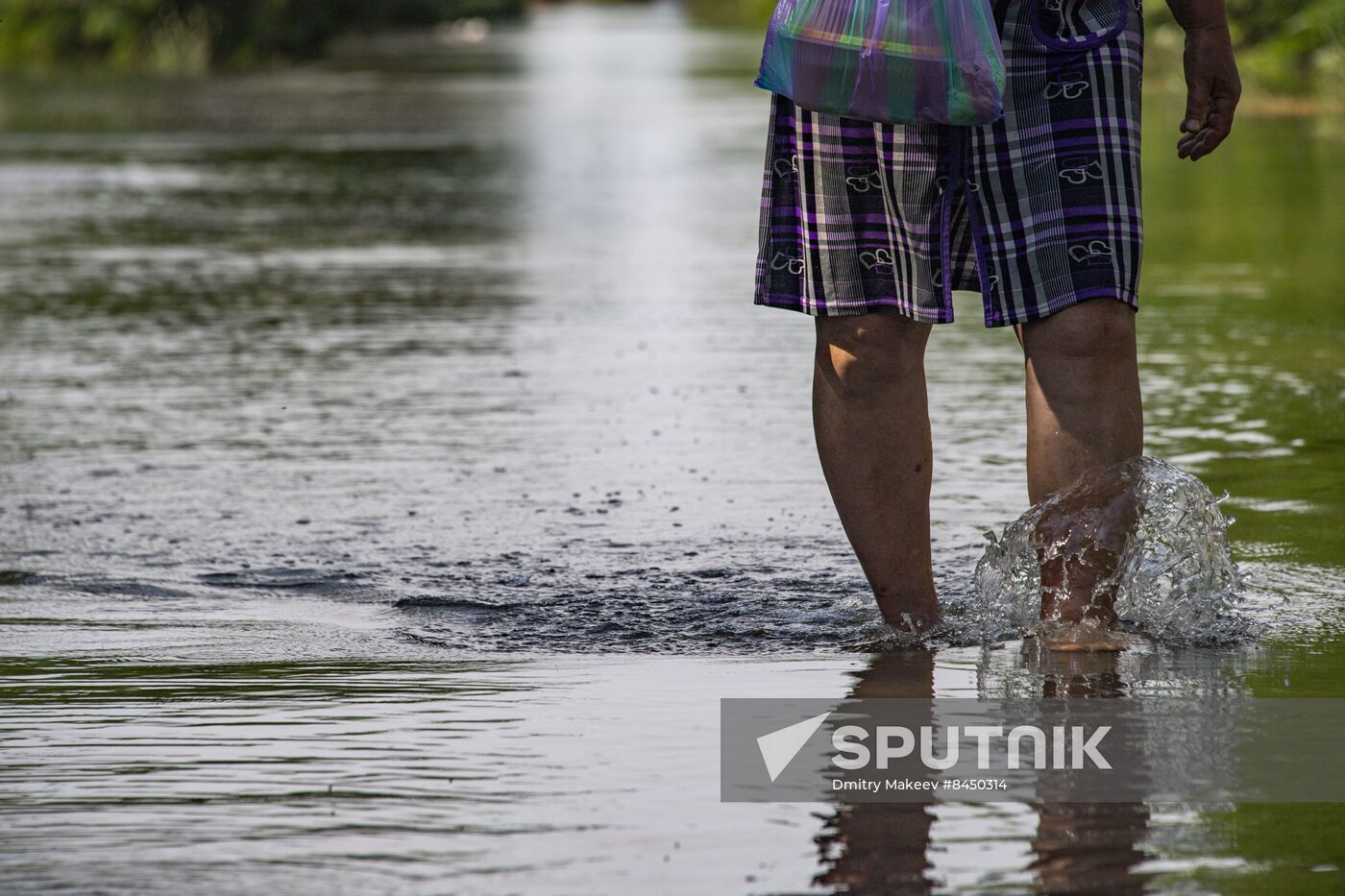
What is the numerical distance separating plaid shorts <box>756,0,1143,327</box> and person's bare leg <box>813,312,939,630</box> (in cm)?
10

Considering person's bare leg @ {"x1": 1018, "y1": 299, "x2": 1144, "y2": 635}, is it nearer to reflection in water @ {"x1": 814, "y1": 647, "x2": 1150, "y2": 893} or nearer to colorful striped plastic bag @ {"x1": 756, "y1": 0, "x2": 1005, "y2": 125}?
colorful striped plastic bag @ {"x1": 756, "y1": 0, "x2": 1005, "y2": 125}

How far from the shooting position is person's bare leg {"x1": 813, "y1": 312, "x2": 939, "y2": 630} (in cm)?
310

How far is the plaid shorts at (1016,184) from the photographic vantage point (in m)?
2.94

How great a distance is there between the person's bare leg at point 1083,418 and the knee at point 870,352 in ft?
0.53

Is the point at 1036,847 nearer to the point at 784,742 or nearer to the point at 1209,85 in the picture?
the point at 784,742

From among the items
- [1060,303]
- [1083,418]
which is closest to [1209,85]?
[1060,303]

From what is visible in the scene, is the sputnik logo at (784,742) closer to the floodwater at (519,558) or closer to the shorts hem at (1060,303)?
the floodwater at (519,558)

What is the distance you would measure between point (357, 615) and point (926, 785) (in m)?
1.25

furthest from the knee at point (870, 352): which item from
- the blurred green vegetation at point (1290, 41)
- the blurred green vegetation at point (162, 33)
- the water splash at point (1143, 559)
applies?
the blurred green vegetation at point (162, 33)

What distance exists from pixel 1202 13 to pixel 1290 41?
1669cm

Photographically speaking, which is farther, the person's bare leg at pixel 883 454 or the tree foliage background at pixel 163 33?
the tree foliage background at pixel 163 33

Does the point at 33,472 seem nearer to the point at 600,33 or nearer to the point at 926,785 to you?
the point at 926,785

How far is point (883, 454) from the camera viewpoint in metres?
3.13

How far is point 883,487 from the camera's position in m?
3.14
